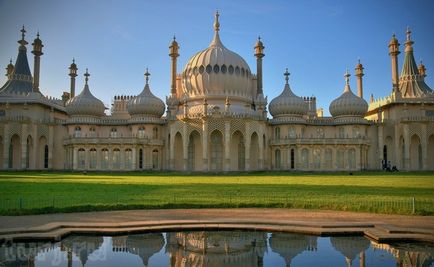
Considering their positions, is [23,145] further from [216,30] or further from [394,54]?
[394,54]

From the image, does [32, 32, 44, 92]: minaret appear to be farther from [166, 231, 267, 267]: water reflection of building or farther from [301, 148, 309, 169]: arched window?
[166, 231, 267, 267]: water reflection of building

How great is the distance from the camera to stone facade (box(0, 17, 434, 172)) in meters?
58.3

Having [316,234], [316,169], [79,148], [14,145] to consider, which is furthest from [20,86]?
[316,234]

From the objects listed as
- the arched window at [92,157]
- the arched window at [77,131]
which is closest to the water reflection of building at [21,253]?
the arched window at [92,157]

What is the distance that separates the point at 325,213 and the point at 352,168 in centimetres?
4569

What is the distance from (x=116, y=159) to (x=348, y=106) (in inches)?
1387

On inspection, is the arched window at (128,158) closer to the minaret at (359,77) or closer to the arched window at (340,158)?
the arched window at (340,158)

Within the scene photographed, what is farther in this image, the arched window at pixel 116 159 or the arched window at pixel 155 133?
the arched window at pixel 155 133

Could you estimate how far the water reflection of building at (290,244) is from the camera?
10.8 meters

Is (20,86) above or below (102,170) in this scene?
above

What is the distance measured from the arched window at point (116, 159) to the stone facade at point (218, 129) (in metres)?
0.14

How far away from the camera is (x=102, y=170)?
196 feet

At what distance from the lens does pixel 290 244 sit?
11664mm

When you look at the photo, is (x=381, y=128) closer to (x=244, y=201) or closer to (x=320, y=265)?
(x=244, y=201)
